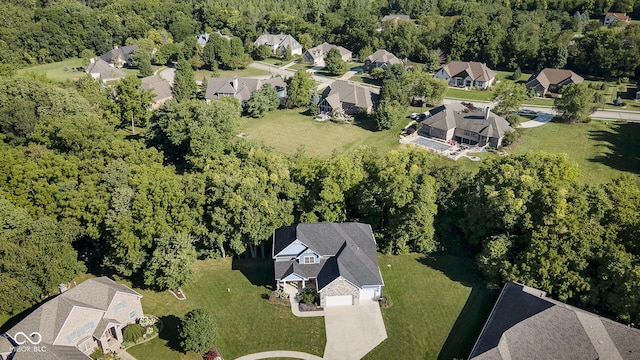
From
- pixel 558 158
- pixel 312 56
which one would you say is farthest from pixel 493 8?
pixel 558 158

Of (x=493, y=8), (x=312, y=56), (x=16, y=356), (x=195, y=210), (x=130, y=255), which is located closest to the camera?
(x=16, y=356)

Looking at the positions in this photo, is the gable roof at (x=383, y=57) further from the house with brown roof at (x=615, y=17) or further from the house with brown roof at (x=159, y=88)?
the house with brown roof at (x=615, y=17)

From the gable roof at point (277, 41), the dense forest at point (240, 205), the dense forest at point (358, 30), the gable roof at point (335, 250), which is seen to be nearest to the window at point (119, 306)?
the dense forest at point (240, 205)

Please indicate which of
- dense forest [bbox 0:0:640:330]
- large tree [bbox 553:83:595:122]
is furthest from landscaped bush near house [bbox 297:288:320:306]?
large tree [bbox 553:83:595:122]

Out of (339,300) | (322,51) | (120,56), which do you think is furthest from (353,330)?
(120,56)

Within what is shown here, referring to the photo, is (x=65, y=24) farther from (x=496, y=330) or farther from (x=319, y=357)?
(x=496, y=330)

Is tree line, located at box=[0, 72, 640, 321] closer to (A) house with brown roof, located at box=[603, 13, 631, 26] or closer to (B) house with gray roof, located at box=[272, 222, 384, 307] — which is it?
(B) house with gray roof, located at box=[272, 222, 384, 307]
